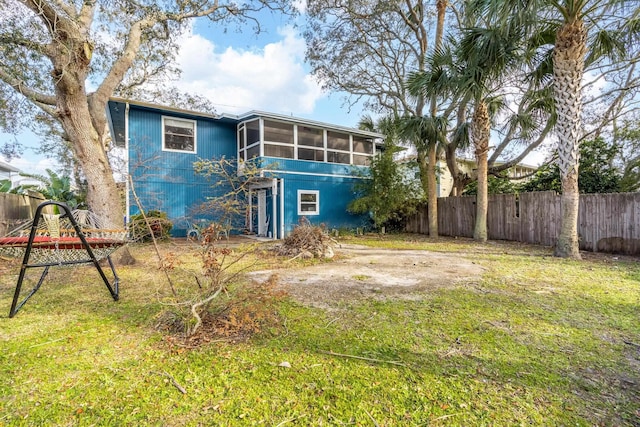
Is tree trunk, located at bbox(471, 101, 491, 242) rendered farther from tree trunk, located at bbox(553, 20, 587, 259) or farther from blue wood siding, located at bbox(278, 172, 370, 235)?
blue wood siding, located at bbox(278, 172, 370, 235)

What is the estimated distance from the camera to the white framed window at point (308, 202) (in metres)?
11.9

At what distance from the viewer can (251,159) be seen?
10797mm

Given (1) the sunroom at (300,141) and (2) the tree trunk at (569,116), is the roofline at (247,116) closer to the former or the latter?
(1) the sunroom at (300,141)

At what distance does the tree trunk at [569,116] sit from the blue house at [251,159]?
686cm

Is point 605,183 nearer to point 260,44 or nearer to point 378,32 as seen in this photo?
point 378,32

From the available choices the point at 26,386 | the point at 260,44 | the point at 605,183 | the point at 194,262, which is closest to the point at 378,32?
the point at 260,44

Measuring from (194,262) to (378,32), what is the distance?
13.2 meters

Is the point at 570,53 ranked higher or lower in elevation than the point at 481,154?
higher

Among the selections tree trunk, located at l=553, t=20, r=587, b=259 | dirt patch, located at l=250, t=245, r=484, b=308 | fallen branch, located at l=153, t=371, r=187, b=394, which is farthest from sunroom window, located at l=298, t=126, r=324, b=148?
fallen branch, located at l=153, t=371, r=187, b=394

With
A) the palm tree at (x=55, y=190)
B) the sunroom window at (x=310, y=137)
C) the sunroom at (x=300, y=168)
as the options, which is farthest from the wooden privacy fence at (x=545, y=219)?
the palm tree at (x=55, y=190)

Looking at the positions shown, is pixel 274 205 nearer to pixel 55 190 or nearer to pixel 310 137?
pixel 310 137

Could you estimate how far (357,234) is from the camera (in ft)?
41.5

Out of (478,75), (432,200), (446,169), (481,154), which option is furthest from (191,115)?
(446,169)

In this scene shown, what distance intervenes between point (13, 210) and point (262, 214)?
7.16m
